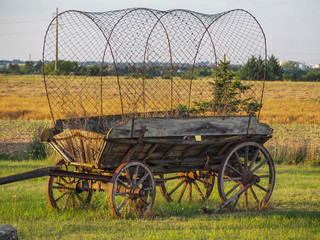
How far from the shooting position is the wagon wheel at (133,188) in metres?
6.14

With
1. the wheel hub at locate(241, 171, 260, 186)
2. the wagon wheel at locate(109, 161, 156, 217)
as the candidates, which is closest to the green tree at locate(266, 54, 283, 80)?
the wheel hub at locate(241, 171, 260, 186)

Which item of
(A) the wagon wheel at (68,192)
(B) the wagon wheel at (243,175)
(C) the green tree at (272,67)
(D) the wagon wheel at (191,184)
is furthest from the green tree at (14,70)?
(B) the wagon wheel at (243,175)

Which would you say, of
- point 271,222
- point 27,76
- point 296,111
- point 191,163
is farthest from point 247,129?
point 27,76

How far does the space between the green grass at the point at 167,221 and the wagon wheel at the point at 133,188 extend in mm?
180

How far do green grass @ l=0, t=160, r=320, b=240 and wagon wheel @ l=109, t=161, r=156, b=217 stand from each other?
Result: 180mm

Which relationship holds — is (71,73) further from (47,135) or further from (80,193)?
(80,193)

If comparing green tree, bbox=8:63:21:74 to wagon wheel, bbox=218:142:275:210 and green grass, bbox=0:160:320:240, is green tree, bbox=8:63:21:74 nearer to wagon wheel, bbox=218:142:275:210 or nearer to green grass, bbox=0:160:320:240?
green grass, bbox=0:160:320:240

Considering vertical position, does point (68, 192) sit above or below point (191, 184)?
above

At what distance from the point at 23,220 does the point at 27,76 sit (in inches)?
1841

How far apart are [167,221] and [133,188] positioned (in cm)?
64

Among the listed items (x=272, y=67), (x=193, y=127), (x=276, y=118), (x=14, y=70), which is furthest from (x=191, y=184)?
(x=14, y=70)

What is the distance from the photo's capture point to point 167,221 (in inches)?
248

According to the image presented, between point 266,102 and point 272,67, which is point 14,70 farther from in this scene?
point 272,67

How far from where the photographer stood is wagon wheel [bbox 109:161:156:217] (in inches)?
242
